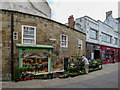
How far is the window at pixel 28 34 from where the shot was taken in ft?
25.6

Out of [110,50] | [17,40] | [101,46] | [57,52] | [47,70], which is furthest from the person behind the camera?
[110,50]

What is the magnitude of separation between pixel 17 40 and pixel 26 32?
1018 mm

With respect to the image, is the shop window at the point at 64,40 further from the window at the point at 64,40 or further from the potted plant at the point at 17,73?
the potted plant at the point at 17,73

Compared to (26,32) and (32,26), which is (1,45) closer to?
(26,32)

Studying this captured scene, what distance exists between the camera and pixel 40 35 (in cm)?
848

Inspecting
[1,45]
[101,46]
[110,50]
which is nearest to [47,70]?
[1,45]

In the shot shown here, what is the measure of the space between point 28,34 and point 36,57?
212cm

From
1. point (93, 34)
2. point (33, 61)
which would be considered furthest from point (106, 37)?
point (33, 61)

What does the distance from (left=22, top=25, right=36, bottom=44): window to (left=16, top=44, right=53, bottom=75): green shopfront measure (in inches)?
24.3

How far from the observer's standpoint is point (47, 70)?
8781 mm

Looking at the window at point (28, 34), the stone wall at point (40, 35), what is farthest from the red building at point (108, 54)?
the window at point (28, 34)

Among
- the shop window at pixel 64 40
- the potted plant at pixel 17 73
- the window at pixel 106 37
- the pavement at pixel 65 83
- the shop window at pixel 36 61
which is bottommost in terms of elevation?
the pavement at pixel 65 83

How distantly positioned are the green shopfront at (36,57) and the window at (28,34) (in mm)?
617

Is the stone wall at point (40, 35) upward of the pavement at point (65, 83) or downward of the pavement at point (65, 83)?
upward
